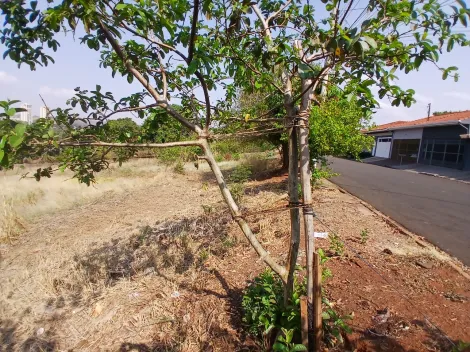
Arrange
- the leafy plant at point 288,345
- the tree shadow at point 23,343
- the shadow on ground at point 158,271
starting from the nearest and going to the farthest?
1. the leafy plant at point 288,345
2. the shadow on ground at point 158,271
3. the tree shadow at point 23,343

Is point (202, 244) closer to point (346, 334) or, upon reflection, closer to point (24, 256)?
point (346, 334)

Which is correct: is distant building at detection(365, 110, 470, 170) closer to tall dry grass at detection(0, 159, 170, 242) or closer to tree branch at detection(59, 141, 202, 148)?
tall dry grass at detection(0, 159, 170, 242)

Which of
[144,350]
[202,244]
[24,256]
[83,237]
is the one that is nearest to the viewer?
[144,350]

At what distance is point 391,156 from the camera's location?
27766 mm

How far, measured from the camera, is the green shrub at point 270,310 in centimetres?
250

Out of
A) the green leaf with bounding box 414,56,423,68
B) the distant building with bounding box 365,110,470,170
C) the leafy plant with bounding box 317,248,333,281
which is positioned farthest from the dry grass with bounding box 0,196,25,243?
the distant building with bounding box 365,110,470,170

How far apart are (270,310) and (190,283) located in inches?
62.9

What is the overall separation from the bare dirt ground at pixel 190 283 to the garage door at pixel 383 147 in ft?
80.3

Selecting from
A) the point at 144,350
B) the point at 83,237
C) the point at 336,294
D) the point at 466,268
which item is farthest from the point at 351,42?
the point at 83,237

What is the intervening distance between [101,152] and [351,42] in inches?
88.4

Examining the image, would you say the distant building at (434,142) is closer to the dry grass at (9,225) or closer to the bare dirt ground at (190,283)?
the bare dirt ground at (190,283)

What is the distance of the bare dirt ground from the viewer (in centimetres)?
292

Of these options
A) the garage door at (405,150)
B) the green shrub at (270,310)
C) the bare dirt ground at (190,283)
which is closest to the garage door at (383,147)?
the garage door at (405,150)

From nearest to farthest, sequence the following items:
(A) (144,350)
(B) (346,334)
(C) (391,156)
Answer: (B) (346,334)
(A) (144,350)
(C) (391,156)
